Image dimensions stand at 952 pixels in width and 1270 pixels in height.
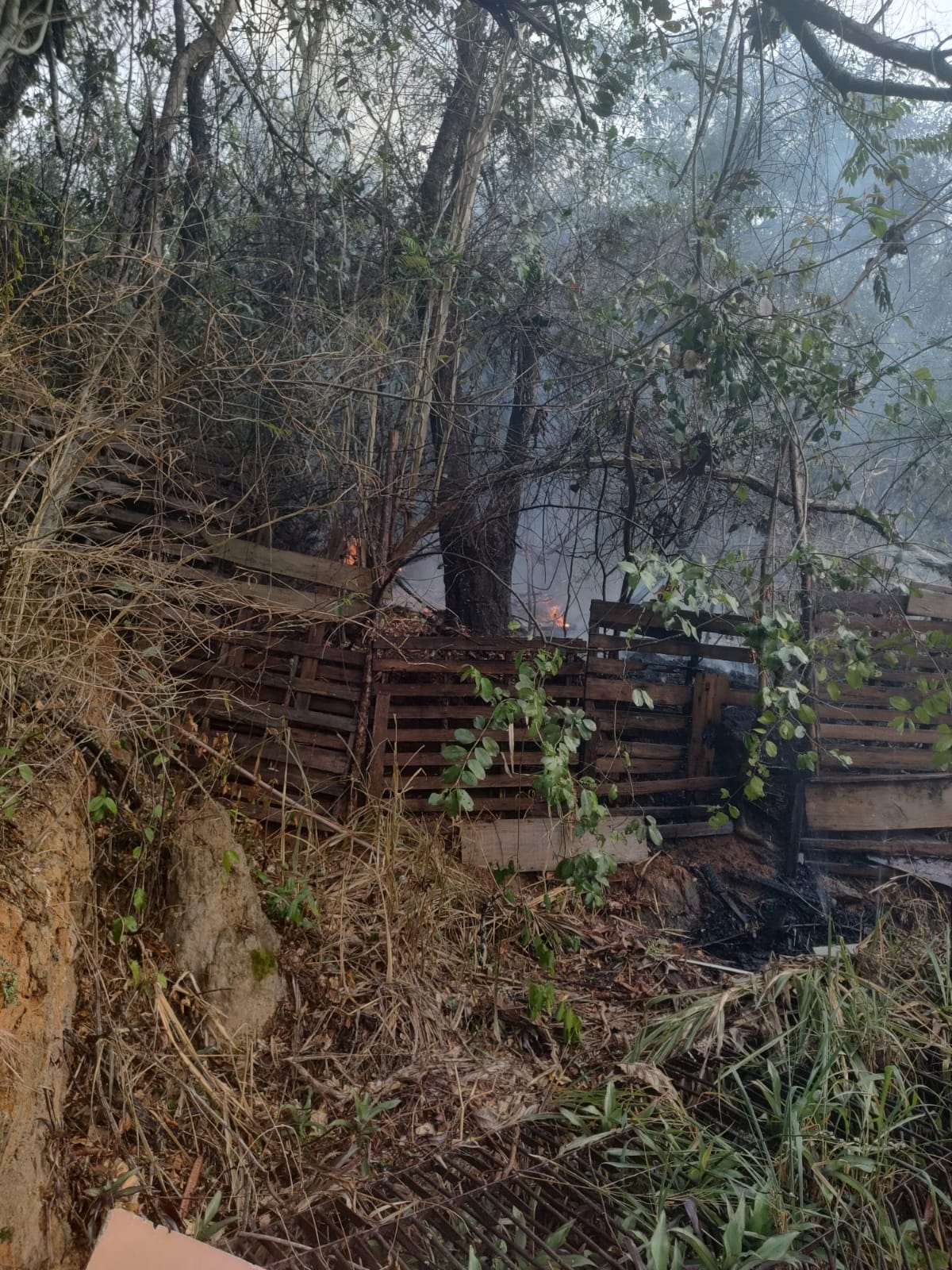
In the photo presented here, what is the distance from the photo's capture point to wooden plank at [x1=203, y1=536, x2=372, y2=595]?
16.5 feet

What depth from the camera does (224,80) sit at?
602 centimetres

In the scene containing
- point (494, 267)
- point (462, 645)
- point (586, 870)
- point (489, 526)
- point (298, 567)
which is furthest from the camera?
point (494, 267)

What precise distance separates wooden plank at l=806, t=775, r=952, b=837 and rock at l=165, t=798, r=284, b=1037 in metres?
3.67

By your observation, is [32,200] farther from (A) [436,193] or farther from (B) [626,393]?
(B) [626,393]

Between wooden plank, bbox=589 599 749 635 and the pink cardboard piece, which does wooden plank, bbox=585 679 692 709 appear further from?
the pink cardboard piece

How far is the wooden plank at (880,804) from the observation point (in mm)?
5738

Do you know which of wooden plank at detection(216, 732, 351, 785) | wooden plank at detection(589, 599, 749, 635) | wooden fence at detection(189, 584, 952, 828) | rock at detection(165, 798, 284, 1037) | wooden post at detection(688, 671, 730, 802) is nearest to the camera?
rock at detection(165, 798, 284, 1037)

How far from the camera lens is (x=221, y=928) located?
3.56 m

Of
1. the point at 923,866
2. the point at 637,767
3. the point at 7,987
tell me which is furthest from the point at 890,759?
the point at 7,987

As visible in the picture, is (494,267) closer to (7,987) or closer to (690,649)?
→ (690,649)

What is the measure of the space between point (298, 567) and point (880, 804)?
4057 mm

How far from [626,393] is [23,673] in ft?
13.8

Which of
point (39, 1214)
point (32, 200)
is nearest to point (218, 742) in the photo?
point (39, 1214)

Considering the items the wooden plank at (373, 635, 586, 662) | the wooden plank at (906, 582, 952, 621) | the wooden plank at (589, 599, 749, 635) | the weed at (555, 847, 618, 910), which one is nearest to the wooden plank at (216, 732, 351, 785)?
the wooden plank at (373, 635, 586, 662)
